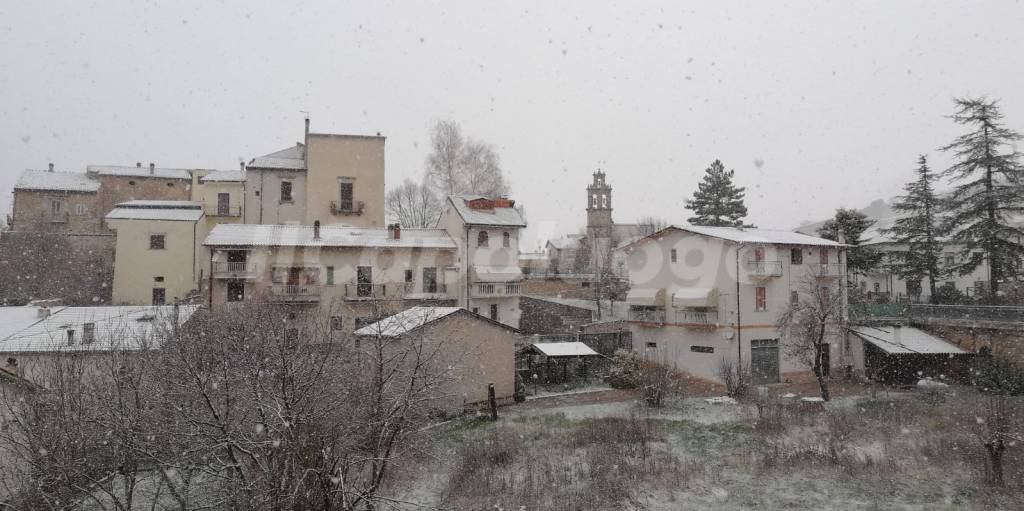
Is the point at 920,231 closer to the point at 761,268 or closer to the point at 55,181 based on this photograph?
the point at 761,268

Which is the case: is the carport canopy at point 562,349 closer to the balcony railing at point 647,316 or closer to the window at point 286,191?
the balcony railing at point 647,316

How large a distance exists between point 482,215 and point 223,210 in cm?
1968

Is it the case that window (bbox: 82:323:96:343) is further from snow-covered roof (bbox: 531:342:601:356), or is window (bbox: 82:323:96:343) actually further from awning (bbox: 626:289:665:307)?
awning (bbox: 626:289:665:307)

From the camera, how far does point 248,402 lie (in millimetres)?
9523

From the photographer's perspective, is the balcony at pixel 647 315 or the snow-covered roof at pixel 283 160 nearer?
the balcony at pixel 647 315

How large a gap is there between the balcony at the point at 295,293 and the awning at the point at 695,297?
17.6 meters

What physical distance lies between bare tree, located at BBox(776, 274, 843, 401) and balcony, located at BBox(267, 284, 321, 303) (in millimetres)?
22010

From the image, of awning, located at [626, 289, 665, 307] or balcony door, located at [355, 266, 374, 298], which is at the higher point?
balcony door, located at [355, 266, 374, 298]

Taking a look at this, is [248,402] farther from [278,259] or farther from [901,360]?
[901,360]

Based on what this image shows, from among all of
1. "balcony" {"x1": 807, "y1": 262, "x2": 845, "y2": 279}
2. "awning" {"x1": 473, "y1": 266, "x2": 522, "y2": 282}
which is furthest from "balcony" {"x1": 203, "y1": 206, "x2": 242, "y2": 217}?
"balcony" {"x1": 807, "y1": 262, "x2": 845, "y2": 279}

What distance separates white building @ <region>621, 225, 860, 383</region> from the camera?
25.5 metres

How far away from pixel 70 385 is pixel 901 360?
30.6m

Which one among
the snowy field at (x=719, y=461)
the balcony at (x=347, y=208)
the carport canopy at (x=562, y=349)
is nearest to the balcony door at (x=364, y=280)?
the balcony at (x=347, y=208)

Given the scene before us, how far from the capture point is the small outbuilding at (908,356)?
25.1m
